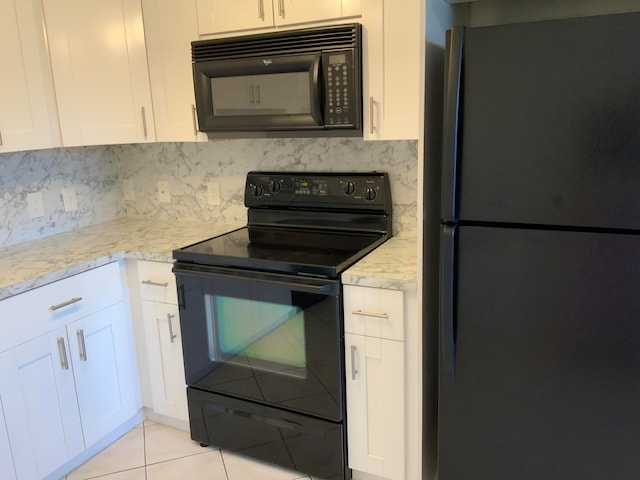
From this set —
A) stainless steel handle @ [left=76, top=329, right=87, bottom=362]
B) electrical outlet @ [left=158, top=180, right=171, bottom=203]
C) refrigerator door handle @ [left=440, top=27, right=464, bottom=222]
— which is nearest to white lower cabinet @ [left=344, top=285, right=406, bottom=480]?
refrigerator door handle @ [left=440, top=27, right=464, bottom=222]

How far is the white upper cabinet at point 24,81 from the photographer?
199 centimetres

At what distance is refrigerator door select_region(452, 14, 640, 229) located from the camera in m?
1.24

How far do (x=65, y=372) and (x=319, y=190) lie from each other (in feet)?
4.17

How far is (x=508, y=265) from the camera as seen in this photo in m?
1.44

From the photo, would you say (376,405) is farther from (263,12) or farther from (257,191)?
(263,12)

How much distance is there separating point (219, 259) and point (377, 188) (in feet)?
2.37

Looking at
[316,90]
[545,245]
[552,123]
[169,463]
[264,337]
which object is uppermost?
[316,90]

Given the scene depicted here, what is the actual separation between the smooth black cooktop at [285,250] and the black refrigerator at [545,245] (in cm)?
53

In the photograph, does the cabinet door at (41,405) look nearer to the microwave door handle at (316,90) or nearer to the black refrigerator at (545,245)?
the microwave door handle at (316,90)

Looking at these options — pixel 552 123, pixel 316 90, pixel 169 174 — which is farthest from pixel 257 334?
pixel 552 123

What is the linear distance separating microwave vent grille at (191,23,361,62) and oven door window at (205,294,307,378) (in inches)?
37.2

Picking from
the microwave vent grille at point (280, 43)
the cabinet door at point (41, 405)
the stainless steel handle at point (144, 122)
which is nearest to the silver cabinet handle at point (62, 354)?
the cabinet door at point (41, 405)

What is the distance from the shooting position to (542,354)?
1456mm

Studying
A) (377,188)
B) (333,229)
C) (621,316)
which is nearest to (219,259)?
(333,229)
